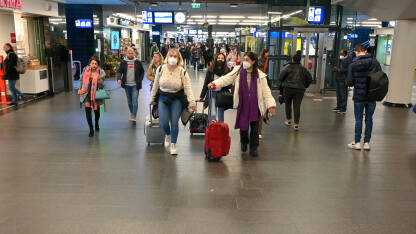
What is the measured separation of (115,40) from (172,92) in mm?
20919

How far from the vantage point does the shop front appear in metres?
11.0

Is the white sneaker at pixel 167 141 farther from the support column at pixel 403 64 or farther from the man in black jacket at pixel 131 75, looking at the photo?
the support column at pixel 403 64

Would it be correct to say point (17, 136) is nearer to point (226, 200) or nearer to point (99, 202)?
point (99, 202)

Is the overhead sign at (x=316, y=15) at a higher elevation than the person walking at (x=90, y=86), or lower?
higher

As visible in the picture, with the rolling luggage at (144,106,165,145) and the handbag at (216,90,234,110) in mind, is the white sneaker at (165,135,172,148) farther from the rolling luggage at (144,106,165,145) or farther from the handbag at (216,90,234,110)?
the handbag at (216,90,234,110)

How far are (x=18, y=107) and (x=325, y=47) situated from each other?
10592mm

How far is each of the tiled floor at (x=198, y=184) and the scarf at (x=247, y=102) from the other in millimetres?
616

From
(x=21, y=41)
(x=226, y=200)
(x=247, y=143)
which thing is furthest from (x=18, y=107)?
(x=226, y=200)

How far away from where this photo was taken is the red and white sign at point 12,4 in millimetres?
9078

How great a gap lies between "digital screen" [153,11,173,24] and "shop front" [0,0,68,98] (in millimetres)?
6121

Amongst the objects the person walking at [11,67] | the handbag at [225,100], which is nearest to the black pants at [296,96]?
the handbag at [225,100]

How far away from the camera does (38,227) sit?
340 cm

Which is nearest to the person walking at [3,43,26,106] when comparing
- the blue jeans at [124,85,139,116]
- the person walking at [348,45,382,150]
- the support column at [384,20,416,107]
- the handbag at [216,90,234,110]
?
the blue jeans at [124,85,139,116]

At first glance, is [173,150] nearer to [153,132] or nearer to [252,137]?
[153,132]
